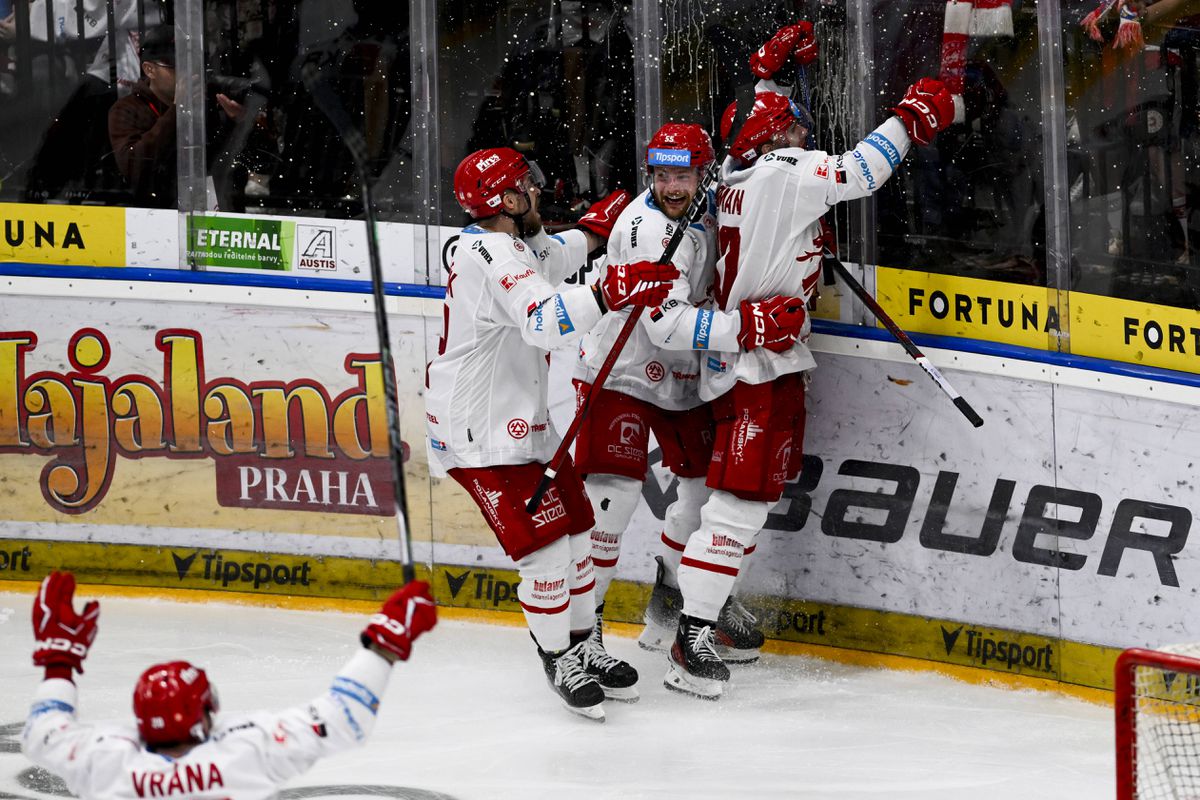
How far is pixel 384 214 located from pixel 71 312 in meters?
1.06

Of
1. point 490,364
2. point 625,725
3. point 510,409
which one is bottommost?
point 625,725

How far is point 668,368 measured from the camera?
15.4ft

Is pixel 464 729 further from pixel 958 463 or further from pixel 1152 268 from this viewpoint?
pixel 1152 268

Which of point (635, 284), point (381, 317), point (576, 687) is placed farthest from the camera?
point (576, 687)

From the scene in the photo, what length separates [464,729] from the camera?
436cm

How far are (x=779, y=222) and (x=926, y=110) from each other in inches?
18.0

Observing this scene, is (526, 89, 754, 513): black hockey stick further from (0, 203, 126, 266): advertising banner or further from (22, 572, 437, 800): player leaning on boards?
(0, 203, 126, 266): advertising banner

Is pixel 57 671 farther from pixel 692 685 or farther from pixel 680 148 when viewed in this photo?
pixel 680 148

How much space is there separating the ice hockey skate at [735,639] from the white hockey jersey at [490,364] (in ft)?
2.77

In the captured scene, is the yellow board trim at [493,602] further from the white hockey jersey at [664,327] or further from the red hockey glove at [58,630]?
the red hockey glove at [58,630]

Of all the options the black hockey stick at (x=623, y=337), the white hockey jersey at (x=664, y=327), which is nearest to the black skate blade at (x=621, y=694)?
the black hockey stick at (x=623, y=337)

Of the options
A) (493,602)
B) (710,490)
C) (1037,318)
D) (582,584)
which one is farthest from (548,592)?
(1037,318)

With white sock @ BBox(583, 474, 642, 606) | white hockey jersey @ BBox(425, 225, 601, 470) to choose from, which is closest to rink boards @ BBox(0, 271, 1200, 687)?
white sock @ BBox(583, 474, 642, 606)

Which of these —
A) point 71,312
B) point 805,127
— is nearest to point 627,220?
point 805,127
